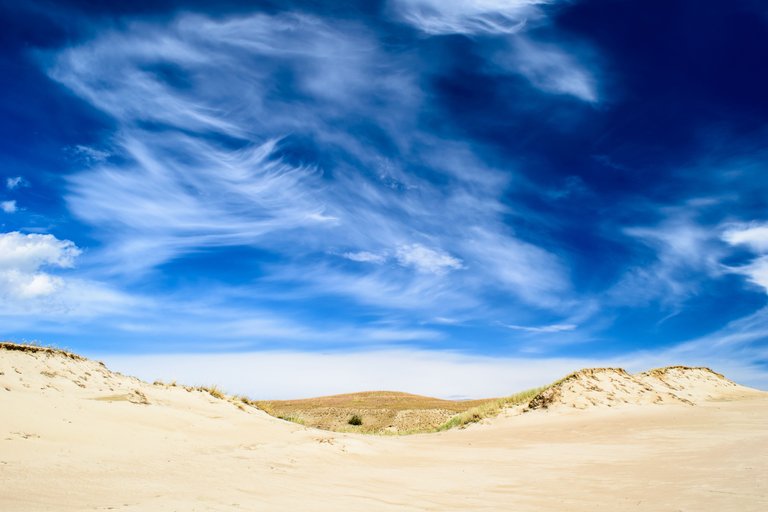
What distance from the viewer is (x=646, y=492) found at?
700cm

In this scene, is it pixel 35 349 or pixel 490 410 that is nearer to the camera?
pixel 35 349

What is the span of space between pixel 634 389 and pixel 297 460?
1914 cm

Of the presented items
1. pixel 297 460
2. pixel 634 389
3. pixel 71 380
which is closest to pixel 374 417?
pixel 634 389

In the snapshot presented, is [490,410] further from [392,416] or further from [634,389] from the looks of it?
[392,416]

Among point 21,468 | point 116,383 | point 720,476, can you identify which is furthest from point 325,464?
point 116,383

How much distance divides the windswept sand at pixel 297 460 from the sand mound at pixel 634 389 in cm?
444

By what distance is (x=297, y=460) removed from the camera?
9.23 m

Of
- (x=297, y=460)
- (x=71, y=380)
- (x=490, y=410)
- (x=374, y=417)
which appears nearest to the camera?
(x=297, y=460)

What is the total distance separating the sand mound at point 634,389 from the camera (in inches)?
825

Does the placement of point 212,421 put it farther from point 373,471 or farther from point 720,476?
point 720,476

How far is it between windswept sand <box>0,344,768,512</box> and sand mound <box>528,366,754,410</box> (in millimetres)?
4435

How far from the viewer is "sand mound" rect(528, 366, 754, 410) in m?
21.0

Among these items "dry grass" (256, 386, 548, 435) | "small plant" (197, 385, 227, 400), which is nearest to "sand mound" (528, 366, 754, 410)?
"dry grass" (256, 386, 548, 435)

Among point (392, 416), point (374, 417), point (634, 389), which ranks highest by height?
point (634, 389)
